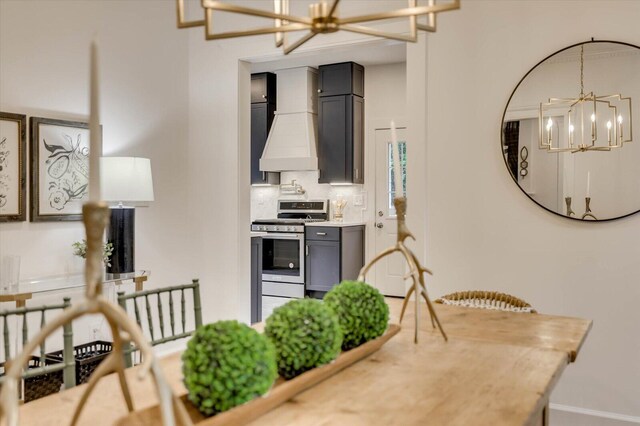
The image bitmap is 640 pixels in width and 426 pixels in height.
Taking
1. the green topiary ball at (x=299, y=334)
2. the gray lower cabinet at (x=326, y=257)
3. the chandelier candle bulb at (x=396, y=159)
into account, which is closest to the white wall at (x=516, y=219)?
the chandelier candle bulb at (x=396, y=159)

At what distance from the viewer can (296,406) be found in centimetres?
112

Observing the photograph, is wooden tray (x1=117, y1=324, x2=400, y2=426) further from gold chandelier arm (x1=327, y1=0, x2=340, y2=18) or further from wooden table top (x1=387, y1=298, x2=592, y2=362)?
gold chandelier arm (x1=327, y1=0, x2=340, y2=18)

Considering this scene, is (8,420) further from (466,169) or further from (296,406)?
(466,169)

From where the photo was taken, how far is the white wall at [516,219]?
2.89 m

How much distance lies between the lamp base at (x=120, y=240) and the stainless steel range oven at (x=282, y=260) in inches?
107

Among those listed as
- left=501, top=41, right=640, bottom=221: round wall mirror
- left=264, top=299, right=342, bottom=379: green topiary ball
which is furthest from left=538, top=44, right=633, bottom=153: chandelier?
left=264, top=299, right=342, bottom=379: green topiary ball

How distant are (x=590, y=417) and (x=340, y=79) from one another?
4.43 meters

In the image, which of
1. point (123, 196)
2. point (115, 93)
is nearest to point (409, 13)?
point (123, 196)

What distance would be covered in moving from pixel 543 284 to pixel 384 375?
2.08 m

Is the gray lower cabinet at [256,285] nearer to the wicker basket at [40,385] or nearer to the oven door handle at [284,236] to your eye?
the oven door handle at [284,236]

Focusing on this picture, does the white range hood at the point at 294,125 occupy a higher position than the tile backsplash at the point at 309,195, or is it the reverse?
the white range hood at the point at 294,125

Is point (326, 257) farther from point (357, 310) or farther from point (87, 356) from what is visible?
point (357, 310)

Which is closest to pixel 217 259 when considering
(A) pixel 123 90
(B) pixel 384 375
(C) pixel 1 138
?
(A) pixel 123 90

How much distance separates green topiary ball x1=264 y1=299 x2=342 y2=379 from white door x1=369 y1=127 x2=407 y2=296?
205 inches
